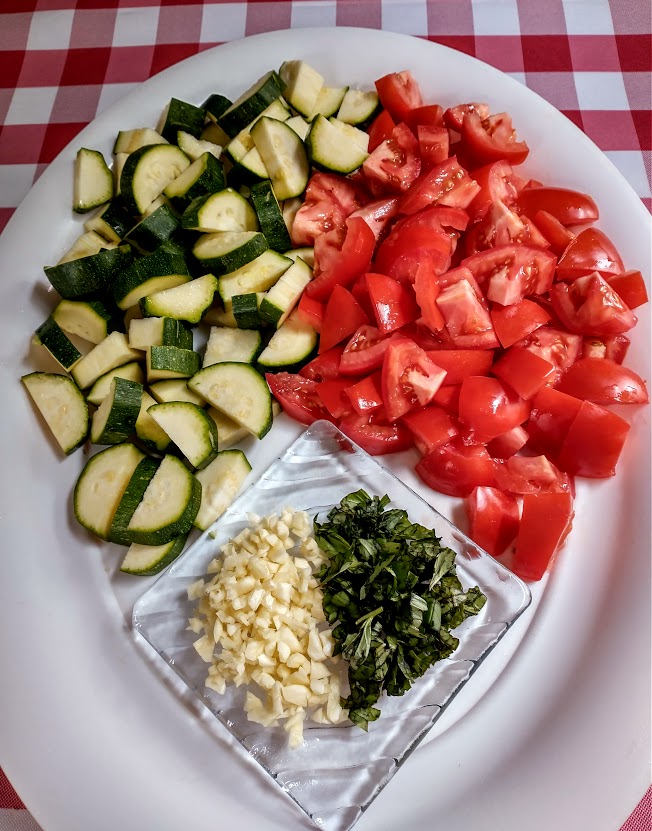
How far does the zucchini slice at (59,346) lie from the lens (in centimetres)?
241

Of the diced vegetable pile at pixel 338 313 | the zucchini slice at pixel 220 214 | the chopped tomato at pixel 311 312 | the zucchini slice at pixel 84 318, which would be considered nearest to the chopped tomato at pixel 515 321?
the diced vegetable pile at pixel 338 313

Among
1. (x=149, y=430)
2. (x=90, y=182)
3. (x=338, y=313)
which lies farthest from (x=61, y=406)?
(x=338, y=313)

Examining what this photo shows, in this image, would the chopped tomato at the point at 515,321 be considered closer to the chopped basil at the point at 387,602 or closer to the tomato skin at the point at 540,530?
the tomato skin at the point at 540,530

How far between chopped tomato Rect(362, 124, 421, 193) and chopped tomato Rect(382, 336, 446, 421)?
0.69 m

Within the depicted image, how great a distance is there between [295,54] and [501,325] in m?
1.50

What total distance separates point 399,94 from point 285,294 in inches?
36.9

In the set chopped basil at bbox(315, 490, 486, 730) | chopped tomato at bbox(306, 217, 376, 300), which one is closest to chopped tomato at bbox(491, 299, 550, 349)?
chopped tomato at bbox(306, 217, 376, 300)

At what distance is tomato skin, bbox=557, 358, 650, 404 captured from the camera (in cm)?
223

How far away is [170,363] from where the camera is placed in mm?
2326

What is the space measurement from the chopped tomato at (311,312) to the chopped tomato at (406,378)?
0.33 m

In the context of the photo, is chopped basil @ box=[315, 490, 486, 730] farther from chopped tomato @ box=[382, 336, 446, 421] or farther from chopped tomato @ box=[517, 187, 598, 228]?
chopped tomato @ box=[517, 187, 598, 228]

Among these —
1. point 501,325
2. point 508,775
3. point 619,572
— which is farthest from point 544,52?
point 508,775

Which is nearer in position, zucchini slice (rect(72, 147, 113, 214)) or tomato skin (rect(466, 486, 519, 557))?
tomato skin (rect(466, 486, 519, 557))

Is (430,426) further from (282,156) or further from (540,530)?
(282,156)
